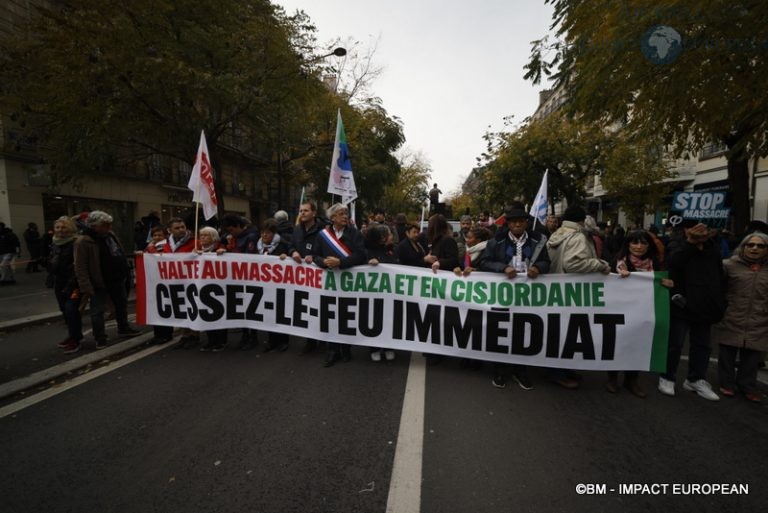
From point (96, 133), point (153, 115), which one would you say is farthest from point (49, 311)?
point (153, 115)

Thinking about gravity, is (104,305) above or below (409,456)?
above

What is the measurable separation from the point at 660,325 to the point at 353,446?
3.31 m

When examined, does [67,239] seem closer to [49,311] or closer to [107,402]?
[107,402]

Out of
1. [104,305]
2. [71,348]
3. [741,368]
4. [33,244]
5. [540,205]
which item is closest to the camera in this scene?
[741,368]

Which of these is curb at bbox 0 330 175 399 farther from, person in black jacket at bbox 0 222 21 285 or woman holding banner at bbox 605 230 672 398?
person in black jacket at bbox 0 222 21 285

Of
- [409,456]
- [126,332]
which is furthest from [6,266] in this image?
[409,456]

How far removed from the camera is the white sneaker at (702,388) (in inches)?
150

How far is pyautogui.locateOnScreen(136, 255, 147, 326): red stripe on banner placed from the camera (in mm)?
5457

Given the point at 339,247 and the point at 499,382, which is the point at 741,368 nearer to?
the point at 499,382

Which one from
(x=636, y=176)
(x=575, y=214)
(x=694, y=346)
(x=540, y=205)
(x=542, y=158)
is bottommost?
(x=694, y=346)

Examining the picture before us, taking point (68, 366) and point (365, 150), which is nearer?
point (68, 366)

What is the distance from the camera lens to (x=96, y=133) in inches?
395

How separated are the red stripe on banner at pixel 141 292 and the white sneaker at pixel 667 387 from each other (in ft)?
21.6

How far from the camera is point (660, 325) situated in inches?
152
